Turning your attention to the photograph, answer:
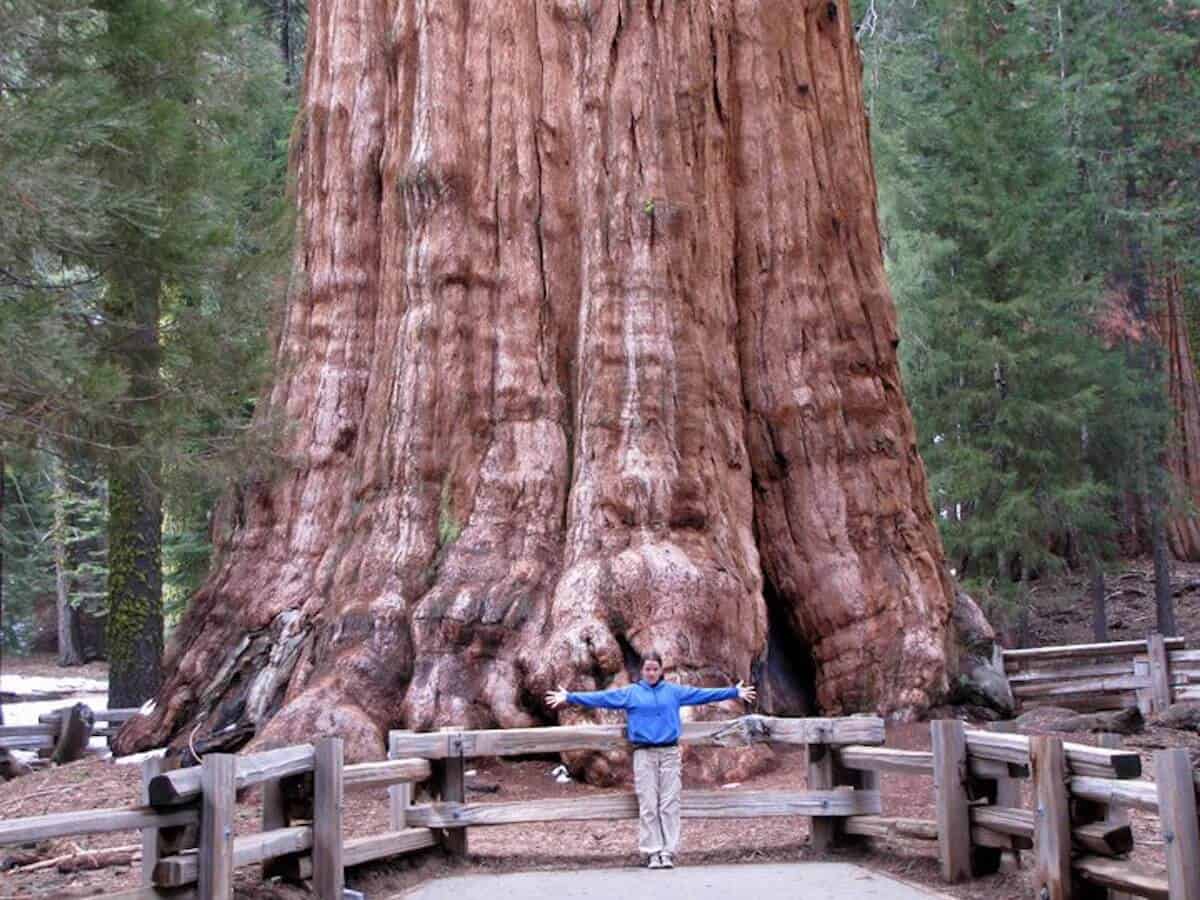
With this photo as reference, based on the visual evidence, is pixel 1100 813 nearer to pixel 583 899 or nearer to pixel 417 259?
pixel 583 899

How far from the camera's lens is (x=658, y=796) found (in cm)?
945

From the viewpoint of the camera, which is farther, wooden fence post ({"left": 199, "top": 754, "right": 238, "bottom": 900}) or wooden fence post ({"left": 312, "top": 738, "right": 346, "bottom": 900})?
wooden fence post ({"left": 312, "top": 738, "right": 346, "bottom": 900})

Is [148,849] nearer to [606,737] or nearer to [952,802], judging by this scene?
[606,737]

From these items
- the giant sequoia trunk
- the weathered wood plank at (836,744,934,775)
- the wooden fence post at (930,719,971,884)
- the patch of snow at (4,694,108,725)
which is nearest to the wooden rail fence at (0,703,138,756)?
the giant sequoia trunk

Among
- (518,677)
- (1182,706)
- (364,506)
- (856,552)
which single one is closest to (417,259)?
(364,506)

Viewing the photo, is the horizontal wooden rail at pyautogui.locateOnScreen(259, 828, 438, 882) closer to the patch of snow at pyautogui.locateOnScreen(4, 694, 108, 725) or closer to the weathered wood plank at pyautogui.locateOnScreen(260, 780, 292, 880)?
the weathered wood plank at pyautogui.locateOnScreen(260, 780, 292, 880)

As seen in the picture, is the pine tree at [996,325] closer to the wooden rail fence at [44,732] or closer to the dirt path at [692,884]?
the wooden rail fence at [44,732]

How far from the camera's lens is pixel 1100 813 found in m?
7.64

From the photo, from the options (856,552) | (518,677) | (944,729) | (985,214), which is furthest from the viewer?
(985,214)

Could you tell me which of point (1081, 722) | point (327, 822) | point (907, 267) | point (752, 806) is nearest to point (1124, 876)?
point (752, 806)

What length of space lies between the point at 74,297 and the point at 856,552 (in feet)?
27.7

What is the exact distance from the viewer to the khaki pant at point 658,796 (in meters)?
9.38

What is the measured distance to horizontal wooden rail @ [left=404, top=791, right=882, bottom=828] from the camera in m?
9.46

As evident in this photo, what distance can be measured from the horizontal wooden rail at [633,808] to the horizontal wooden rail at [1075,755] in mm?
1258
